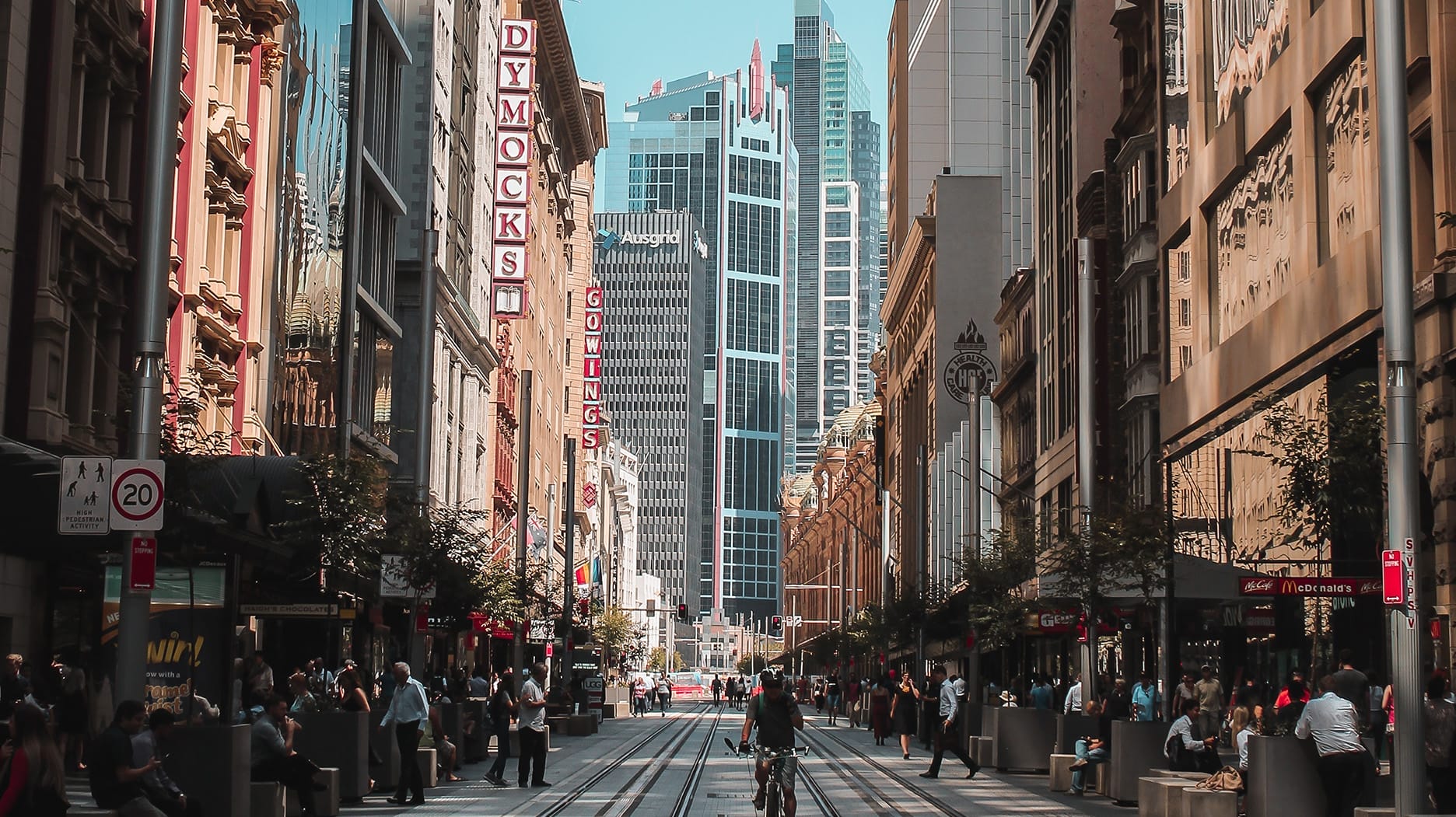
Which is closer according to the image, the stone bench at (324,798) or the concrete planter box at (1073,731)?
the stone bench at (324,798)

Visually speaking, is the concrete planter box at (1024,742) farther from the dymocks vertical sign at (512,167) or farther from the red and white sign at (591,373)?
the red and white sign at (591,373)

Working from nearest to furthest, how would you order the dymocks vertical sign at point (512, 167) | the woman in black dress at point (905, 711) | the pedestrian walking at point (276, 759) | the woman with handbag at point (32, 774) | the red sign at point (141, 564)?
the woman with handbag at point (32, 774) < the red sign at point (141, 564) < the pedestrian walking at point (276, 759) < the woman in black dress at point (905, 711) < the dymocks vertical sign at point (512, 167)

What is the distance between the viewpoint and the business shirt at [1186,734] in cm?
2461

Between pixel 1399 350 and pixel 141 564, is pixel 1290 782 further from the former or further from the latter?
pixel 141 564

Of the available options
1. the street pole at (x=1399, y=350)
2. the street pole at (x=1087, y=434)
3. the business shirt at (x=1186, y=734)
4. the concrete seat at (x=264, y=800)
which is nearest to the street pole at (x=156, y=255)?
the concrete seat at (x=264, y=800)

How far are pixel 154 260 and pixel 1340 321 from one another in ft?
61.7

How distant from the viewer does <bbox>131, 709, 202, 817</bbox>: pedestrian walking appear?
1521cm

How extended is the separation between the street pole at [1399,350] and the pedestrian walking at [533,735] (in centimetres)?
1426

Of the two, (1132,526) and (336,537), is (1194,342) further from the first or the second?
(336,537)

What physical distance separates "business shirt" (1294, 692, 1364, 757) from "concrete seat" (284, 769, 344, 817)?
10686 millimetres

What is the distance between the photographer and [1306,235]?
3122 cm

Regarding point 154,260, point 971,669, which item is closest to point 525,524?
point 971,669

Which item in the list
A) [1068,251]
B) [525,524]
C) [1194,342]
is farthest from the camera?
[525,524]

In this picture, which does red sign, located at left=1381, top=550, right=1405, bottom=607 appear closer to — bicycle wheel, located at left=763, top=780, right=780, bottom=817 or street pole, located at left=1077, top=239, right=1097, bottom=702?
bicycle wheel, located at left=763, top=780, right=780, bottom=817
